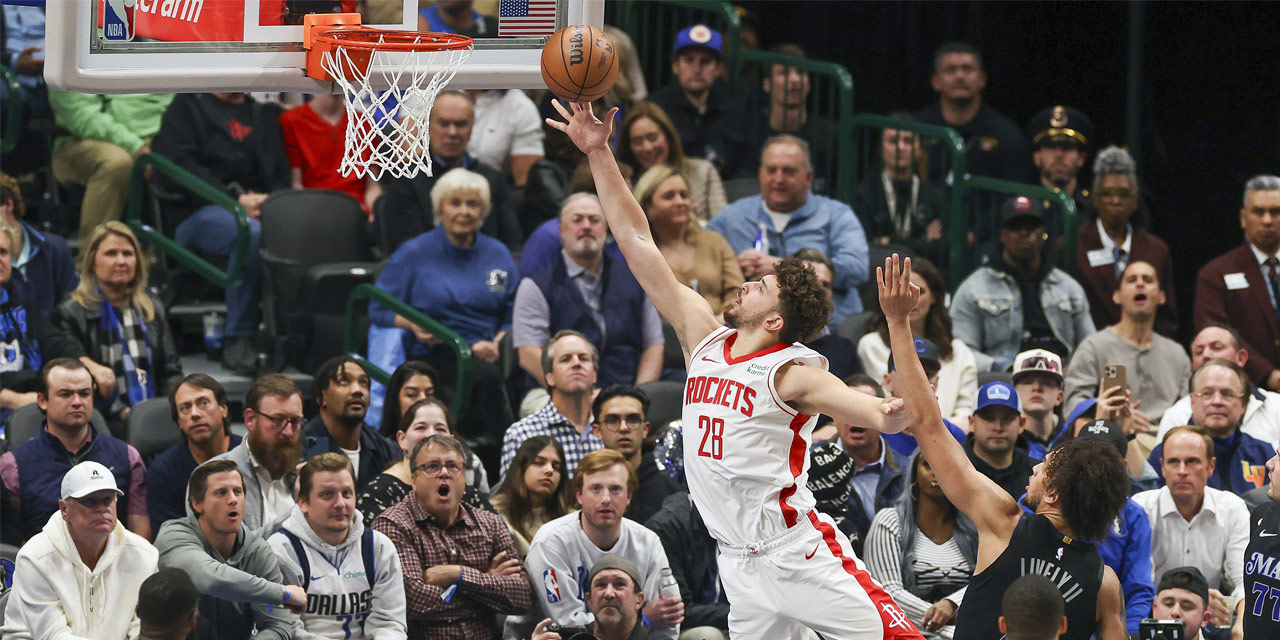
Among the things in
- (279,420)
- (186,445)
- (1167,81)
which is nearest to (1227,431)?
(279,420)

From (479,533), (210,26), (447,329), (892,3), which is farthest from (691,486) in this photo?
(892,3)

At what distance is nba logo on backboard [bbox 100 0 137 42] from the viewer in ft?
19.9

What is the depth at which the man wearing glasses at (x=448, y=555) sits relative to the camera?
24.5 feet

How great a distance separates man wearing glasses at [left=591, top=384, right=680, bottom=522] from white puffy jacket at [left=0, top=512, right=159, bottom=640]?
2.35 metres

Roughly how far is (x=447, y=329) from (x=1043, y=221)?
4.09 m

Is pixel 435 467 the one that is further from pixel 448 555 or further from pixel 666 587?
pixel 666 587

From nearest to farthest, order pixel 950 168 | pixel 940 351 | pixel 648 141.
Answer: pixel 940 351
pixel 648 141
pixel 950 168

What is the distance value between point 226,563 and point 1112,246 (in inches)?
265

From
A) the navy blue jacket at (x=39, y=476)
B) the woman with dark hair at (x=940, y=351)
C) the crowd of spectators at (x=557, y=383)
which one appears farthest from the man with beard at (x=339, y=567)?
the woman with dark hair at (x=940, y=351)

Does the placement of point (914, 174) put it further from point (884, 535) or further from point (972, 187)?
point (884, 535)

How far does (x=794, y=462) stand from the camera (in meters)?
5.84

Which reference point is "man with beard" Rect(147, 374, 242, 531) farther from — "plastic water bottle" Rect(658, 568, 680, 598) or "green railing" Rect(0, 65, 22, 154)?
"green railing" Rect(0, 65, 22, 154)

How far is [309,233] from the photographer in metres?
10.5

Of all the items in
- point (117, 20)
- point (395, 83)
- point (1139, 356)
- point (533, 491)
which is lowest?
point (533, 491)
